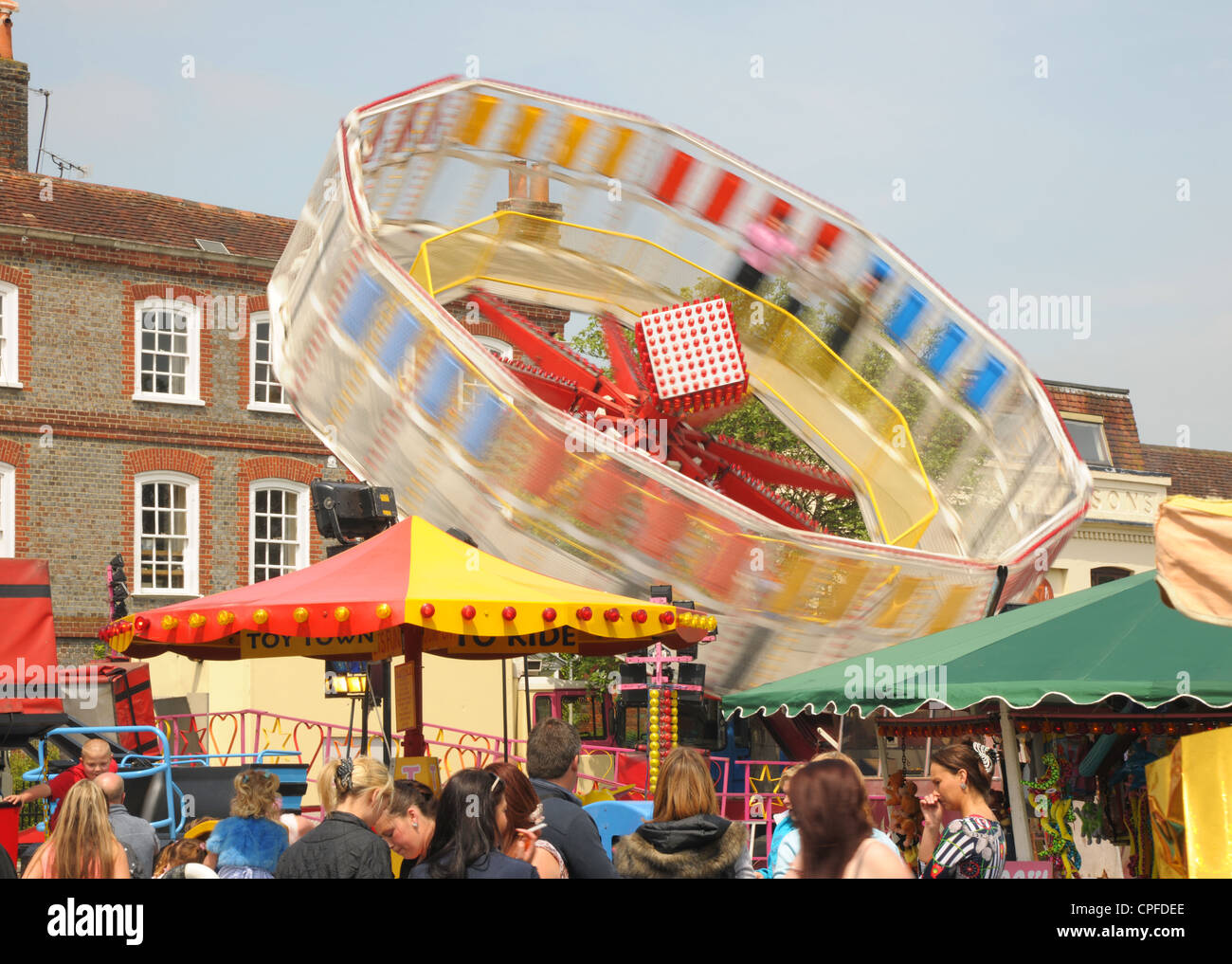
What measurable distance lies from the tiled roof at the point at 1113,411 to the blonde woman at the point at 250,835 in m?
29.8

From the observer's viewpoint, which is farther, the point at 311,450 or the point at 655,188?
the point at 311,450

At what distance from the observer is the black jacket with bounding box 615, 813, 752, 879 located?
5035 millimetres

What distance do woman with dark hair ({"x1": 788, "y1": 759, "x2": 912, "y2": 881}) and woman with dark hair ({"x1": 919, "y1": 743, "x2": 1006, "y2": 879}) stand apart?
72.4 inches

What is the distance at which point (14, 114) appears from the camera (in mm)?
30750

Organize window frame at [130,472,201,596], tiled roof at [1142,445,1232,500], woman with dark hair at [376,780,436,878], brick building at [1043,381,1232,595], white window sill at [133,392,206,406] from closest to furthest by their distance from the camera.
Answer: woman with dark hair at [376,780,436,878], window frame at [130,472,201,596], white window sill at [133,392,206,406], brick building at [1043,381,1232,595], tiled roof at [1142,445,1232,500]

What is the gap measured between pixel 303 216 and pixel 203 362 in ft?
49.8

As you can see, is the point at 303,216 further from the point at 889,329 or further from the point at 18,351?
the point at 18,351

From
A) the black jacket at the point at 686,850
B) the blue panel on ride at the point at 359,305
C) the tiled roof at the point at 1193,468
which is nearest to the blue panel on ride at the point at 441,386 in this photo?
the blue panel on ride at the point at 359,305

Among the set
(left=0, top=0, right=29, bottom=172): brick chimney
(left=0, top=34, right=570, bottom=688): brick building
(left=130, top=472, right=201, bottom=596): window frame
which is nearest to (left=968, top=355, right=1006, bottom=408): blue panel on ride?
(left=0, top=34, right=570, bottom=688): brick building

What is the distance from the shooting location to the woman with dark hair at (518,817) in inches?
199

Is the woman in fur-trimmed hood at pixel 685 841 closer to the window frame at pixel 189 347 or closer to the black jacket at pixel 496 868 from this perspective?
the black jacket at pixel 496 868

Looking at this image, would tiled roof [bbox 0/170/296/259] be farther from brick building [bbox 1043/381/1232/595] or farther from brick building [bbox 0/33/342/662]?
brick building [bbox 1043/381/1232/595]

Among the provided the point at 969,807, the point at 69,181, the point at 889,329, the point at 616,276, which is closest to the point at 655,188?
the point at 616,276
